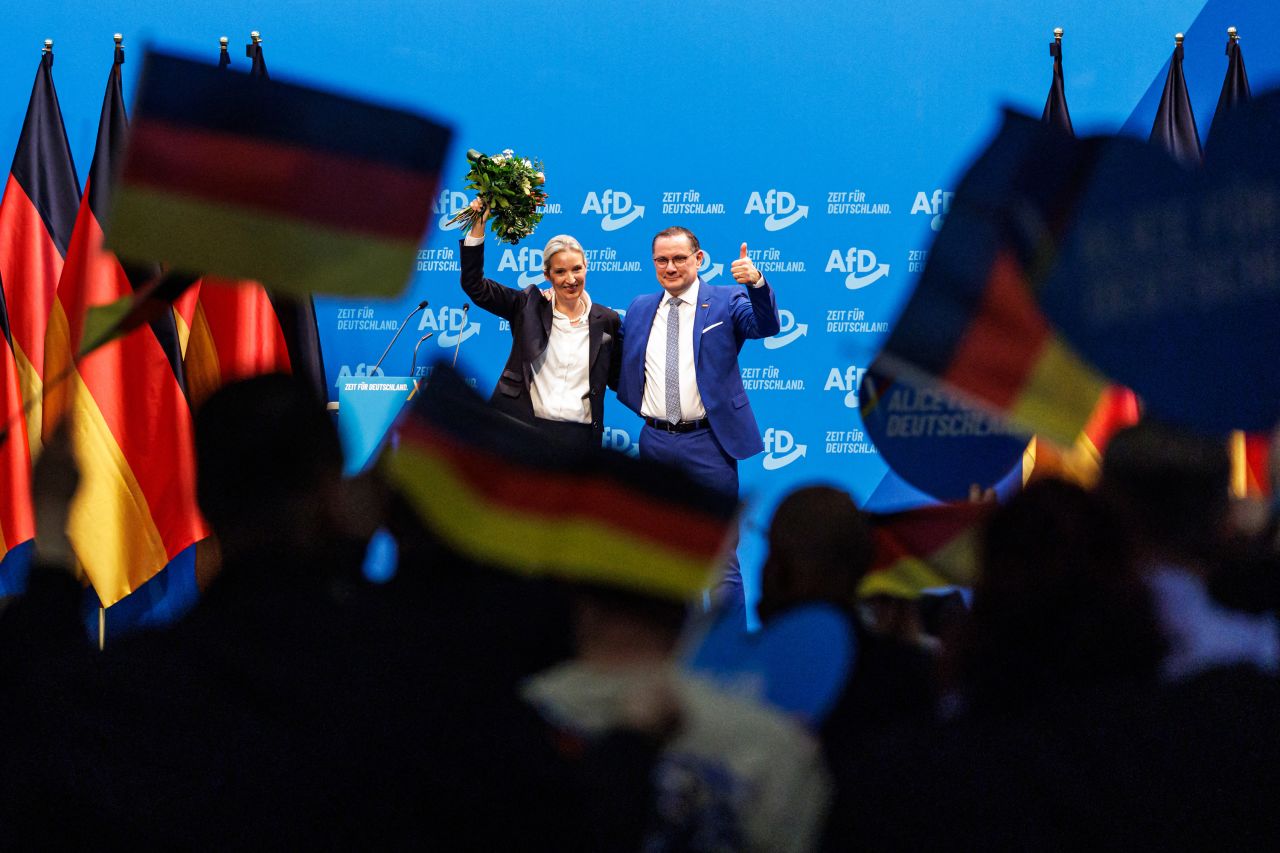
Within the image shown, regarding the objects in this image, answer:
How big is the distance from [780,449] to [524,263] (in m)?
1.50

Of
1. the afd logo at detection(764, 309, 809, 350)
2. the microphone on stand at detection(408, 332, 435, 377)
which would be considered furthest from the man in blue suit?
the microphone on stand at detection(408, 332, 435, 377)

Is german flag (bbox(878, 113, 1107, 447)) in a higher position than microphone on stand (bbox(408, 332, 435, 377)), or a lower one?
higher

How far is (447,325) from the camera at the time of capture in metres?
7.23

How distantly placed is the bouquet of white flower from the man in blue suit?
2.57ft

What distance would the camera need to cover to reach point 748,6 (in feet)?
24.0

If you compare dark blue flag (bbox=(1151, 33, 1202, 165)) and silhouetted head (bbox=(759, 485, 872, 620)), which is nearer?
silhouetted head (bbox=(759, 485, 872, 620))

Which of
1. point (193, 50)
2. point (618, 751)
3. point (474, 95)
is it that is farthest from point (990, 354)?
point (193, 50)

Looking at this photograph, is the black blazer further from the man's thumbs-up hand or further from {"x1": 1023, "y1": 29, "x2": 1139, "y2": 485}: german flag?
{"x1": 1023, "y1": 29, "x2": 1139, "y2": 485}: german flag

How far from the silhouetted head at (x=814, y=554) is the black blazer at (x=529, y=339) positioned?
3.89 metres

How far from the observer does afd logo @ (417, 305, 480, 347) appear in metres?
7.22

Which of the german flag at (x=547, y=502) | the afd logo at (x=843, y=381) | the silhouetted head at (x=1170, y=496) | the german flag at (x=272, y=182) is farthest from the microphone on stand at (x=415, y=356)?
the silhouetted head at (x=1170, y=496)

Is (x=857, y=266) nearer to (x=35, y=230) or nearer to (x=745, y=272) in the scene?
(x=745, y=272)

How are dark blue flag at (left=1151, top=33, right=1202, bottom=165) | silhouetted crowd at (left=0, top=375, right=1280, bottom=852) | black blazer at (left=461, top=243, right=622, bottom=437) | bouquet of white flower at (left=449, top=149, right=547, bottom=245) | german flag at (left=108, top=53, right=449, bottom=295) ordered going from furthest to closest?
dark blue flag at (left=1151, top=33, right=1202, bottom=165) < bouquet of white flower at (left=449, top=149, right=547, bottom=245) < black blazer at (left=461, top=243, right=622, bottom=437) < german flag at (left=108, top=53, right=449, bottom=295) < silhouetted crowd at (left=0, top=375, right=1280, bottom=852)

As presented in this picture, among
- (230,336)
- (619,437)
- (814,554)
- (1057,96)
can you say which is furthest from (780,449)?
(814,554)
